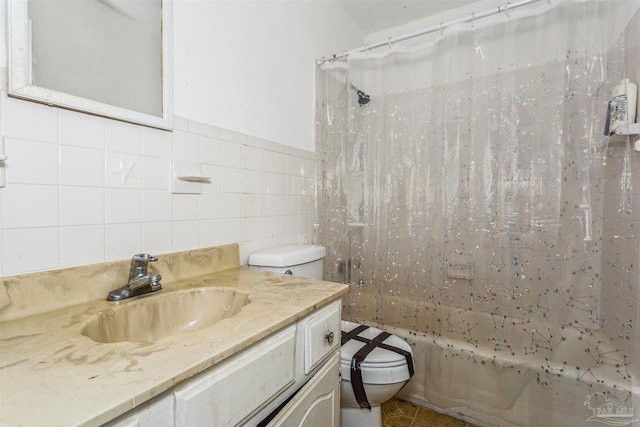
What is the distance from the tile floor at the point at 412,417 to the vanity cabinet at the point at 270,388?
25.0 inches

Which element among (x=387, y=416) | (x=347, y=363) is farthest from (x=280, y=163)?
(x=387, y=416)

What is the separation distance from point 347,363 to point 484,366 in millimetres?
709

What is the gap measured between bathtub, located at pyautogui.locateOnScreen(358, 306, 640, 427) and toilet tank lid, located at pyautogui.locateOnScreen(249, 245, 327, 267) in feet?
2.03

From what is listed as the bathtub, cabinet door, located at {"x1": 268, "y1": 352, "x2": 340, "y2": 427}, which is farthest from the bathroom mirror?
the bathtub

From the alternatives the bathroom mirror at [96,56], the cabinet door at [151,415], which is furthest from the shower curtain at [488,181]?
the cabinet door at [151,415]

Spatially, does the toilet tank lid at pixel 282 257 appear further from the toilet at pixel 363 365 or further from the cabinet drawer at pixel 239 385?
the cabinet drawer at pixel 239 385

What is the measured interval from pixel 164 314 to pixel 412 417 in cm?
134

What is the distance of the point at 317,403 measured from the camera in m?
0.88

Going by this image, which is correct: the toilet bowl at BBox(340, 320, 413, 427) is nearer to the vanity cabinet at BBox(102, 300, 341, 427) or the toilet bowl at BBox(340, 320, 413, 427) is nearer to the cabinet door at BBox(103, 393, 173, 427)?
the vanity cabinet at BBox(102, 300, 341, 427)

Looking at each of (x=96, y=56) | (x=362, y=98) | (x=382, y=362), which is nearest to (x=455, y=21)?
Answer: (x=362, y=98)

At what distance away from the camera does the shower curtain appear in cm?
118

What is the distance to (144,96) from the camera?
1.00 m

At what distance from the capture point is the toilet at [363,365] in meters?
1.20

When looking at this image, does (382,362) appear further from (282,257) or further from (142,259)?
(142,259)
